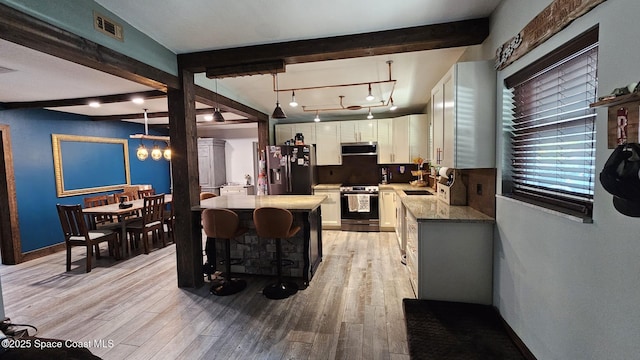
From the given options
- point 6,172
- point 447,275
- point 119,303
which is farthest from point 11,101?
point 447,275

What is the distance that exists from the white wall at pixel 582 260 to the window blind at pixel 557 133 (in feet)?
0.40

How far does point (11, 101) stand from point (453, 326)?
663 cm

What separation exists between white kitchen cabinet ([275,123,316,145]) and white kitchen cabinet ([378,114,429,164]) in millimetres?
1461

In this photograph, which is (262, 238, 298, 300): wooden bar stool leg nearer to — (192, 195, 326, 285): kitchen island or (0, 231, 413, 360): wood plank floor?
(0, 231, 413, 360): wood plank floor

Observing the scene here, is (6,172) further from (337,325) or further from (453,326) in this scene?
(453,326)

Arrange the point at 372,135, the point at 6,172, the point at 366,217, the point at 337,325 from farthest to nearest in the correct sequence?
the point at 372,135, the point at 366,217, the point at 6,172, the point at 337,325

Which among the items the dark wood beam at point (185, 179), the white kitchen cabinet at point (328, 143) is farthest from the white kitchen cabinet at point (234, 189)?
the dark wood beam at point (185, 179)

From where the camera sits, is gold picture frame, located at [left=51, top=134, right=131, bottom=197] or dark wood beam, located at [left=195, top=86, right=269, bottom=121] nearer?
dark wood beam, located at [left=195, top=86, right=269, bottom=121]

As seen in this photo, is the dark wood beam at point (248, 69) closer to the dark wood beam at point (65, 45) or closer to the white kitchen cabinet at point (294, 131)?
the dark wood beam at point (65, 45)

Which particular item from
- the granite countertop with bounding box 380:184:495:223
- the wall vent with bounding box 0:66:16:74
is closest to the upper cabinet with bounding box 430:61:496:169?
the granite countertop with bounding box 380:184:495:223

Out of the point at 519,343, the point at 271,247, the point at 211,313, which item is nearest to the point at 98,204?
the point at 271,247

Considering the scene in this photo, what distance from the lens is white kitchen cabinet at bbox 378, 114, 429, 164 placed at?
539 cm

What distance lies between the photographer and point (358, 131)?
18.8 ft

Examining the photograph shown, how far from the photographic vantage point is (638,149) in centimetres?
96
